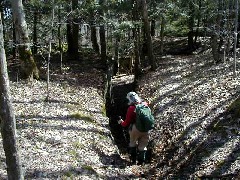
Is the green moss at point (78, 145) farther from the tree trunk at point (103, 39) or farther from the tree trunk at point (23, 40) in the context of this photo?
the tree trunk at point (103, 39)

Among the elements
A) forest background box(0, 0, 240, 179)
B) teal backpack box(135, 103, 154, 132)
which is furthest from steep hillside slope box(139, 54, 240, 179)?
forest background box(0, 0, 240, 179)

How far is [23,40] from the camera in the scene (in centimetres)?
1630

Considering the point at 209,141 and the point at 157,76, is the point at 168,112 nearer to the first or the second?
the point at 209,141

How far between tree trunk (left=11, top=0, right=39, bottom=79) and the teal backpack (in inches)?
298

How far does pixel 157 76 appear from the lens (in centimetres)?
2056

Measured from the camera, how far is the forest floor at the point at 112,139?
8.70m

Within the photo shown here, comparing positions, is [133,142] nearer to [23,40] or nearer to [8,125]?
[8,125]

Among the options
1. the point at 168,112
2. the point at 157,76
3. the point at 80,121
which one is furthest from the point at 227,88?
the point at 157,76

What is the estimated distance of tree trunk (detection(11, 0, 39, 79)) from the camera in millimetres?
15652

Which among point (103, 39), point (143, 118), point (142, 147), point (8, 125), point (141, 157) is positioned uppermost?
point (103, 39)

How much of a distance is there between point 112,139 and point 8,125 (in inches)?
252

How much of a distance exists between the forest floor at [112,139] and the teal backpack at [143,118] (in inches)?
39.5

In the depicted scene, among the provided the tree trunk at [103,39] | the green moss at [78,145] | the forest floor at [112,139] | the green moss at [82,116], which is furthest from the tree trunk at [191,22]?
the green moss at [78,145]

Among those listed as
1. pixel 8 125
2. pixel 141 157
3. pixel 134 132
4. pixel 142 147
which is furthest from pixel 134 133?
pixel 8 125
